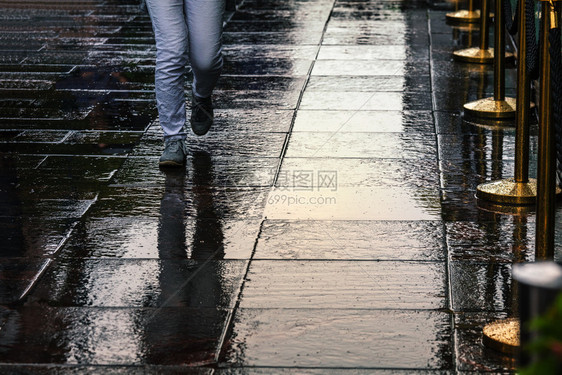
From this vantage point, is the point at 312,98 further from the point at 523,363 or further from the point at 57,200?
the point at 523,363

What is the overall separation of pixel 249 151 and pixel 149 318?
2463 millimetres

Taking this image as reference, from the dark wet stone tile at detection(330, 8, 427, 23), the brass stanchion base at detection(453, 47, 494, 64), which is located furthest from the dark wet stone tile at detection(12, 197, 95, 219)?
the dark wet stone tile at detection(330, 8, 427, 23)

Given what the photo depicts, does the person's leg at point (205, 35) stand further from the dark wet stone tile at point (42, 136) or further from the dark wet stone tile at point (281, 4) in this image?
the dark wet stone tile at point (281, 4)

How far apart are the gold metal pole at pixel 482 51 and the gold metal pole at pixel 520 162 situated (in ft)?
11.2

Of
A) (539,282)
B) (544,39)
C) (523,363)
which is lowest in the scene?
(523,363)

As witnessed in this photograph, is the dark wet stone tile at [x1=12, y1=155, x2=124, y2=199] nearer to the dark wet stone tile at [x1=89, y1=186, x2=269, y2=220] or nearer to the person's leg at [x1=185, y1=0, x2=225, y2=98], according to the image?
the dark wet stone tile at [x1=89, y1=186, x2=269, y2=220]

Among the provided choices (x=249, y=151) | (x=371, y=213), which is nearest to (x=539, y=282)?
(x=371, y=213)

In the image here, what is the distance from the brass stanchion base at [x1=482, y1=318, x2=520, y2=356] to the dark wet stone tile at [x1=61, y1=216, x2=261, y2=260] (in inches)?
50.6

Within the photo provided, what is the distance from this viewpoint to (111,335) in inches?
139

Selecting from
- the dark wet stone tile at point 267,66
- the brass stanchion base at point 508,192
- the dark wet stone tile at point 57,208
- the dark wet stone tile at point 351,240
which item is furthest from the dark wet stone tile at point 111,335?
the dark wet stone tile at point 267,66

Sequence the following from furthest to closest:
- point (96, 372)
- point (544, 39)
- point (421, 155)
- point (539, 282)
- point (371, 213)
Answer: point (421, 155)
point (371, 213)
point (544, 39)
point (96, 372)
point (539, 282)

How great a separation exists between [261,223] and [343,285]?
2.99 feet

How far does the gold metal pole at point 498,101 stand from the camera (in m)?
6.55

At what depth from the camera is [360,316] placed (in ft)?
12.0
